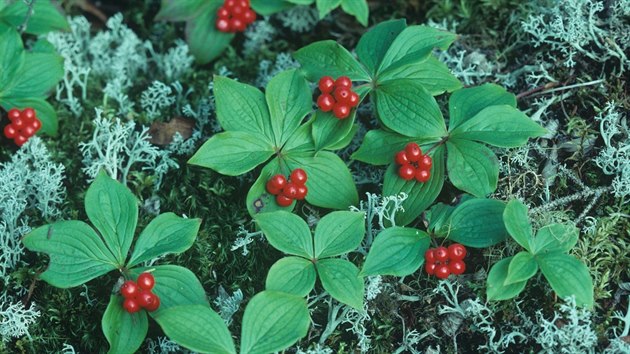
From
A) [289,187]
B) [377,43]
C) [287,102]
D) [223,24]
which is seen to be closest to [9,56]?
[223,24]

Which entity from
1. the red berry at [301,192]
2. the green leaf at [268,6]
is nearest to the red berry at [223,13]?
the green leaf at [268,6]

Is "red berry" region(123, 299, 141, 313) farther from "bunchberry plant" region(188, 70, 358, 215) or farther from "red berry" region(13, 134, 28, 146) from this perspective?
"red berry" region(13, 134, 28, 146)

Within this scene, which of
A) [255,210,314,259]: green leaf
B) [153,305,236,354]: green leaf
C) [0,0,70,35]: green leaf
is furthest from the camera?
[0,0,70,35]: green leaf

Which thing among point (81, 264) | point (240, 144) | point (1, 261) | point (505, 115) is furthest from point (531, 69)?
point (1, 261)

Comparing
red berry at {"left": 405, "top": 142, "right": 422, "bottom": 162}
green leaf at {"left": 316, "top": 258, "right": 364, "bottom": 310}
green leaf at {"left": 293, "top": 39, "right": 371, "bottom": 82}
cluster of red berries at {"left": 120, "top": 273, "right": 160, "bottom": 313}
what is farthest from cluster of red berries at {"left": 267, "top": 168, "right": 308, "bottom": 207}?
cluster of red berries at {"left": 120, "top": 273, "right": 160, "bottom": 313}

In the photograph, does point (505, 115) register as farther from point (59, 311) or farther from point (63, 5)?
point (63, 5)

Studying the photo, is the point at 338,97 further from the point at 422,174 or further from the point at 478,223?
the point at 478,223

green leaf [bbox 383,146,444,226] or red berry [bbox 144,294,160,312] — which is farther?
green leaf [bbox 383,146,444,226]
